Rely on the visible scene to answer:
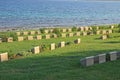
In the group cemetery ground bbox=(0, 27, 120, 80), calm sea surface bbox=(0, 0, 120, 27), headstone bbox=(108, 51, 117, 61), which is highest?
headstone bbox=(108, 51, 117, 61)

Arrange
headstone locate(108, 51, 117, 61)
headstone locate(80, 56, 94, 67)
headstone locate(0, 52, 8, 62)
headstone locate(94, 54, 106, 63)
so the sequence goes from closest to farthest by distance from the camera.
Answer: headstone locate(80, 56, 94, 67) < headstone locate(94, 54, 106, 63) < headstone locate(108, 51, 117, 61) < headstone locate(0, 52, 8, 62)

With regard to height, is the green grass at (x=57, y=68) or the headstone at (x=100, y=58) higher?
the headstone at (x=100, y=58)

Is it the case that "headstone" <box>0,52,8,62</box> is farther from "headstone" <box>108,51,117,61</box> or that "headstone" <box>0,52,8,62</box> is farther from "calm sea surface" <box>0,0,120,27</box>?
"calm sea surface" <box>0,0,120,27</box>

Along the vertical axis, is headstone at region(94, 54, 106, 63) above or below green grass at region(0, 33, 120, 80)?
above

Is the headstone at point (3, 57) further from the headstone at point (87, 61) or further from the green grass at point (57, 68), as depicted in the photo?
the headstone at point (87, 61)

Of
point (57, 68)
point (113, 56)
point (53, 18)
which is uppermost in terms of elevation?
point (113, 56)

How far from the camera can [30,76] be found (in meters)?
15.4

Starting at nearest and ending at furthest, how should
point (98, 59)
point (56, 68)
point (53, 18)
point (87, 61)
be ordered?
point (56, 68) → point (87, 61) → point (98, 59) → point (53, 18)

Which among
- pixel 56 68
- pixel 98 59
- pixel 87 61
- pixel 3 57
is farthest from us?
pixel 3 57

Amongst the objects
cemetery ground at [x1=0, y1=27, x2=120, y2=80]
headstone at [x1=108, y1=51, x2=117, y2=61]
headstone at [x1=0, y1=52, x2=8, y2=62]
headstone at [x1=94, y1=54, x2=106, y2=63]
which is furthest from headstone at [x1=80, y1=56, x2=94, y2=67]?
headstone at [x1=0, y1=52, x2=8, y2=62]

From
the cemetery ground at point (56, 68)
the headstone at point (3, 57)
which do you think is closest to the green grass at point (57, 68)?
the cemetery ground at point (56, 68)

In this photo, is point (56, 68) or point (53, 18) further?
point (53, 18)

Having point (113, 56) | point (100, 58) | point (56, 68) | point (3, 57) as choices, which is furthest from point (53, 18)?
point (56, 68)

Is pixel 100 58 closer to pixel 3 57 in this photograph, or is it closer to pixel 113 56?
pixel 113 56
